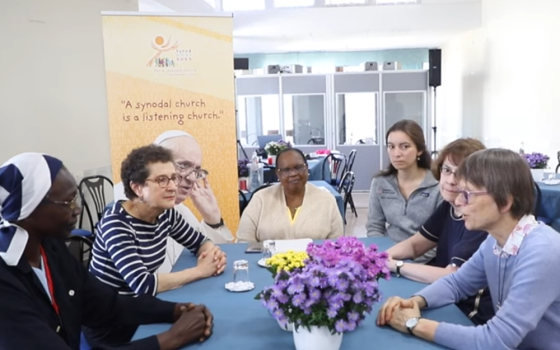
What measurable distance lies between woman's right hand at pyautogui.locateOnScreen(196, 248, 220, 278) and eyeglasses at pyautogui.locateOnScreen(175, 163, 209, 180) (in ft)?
3.63

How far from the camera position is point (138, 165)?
2047mm

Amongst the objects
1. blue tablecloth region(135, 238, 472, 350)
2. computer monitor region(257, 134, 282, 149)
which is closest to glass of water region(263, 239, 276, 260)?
blue tablecloth region(135, 238, 472, 350)

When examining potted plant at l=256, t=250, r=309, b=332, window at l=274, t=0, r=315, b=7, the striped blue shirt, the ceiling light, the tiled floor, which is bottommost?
the tiled floor

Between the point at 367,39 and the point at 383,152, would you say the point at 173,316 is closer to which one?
the point at 383,152

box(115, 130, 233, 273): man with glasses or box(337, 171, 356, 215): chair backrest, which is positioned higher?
box(115, 130, 233, 273): man with glasses

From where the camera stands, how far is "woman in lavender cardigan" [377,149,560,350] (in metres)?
1.31

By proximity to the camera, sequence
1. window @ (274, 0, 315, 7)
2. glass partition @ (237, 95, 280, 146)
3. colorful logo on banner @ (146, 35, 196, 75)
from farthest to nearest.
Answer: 1. glass partition @ (237, 95, 280, 146)
2. window @ (274, 0, 315, 7)
3. colorful logo on banner @ (146, 35, 196, 75)

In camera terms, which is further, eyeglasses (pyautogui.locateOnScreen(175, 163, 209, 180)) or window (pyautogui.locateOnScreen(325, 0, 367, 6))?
window (pyautogui.locateOnScreen(325, 0, 367, 6))

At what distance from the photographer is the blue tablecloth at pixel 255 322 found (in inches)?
56.3

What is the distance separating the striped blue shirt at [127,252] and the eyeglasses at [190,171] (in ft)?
3.65

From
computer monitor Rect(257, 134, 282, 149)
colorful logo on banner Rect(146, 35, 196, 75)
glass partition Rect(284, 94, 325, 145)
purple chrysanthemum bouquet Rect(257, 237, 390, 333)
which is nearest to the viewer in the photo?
purple chrysanthemum bouquet Rect(257, 237, 390, 333)

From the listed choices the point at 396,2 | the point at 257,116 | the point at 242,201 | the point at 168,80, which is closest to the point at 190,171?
the point at 168,80

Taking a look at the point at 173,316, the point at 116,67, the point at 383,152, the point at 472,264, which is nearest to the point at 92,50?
the point at 116,67

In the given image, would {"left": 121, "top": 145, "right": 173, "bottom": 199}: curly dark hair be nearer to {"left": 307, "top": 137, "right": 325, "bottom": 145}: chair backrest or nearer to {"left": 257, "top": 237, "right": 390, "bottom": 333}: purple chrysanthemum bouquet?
{"left": 257, "top": 237, "right": 390, "bottom": 333}: purple chrysanthemum bouquet
